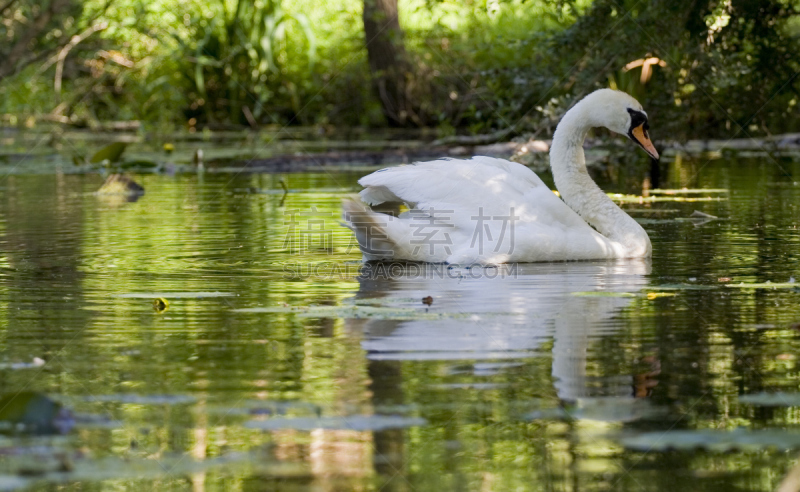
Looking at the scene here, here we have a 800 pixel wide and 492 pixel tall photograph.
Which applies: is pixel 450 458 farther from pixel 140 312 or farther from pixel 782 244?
pixel 782 244

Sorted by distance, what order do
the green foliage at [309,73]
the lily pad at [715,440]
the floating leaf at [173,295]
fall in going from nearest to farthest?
the lily pad at [715,440]
the floating leaf at [173,295]
the green foliage at [309,73]

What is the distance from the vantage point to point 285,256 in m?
7.58

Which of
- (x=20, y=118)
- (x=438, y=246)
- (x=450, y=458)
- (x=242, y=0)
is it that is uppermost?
(x=242, y=0)

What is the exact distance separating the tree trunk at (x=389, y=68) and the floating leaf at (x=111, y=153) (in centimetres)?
679

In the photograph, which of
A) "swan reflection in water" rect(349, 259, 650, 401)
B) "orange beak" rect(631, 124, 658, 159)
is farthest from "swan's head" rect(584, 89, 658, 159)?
"swan reflection in water" rect(349, 259, 650, 401)

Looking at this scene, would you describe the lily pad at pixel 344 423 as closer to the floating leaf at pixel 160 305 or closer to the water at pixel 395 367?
the water at pixel 395 367

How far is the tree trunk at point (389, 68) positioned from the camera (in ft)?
68.0

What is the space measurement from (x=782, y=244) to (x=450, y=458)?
15.9ft

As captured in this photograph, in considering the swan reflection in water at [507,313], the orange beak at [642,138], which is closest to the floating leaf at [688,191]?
the orange beak at [642,138]

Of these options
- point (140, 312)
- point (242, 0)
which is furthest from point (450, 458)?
point (242, 0)

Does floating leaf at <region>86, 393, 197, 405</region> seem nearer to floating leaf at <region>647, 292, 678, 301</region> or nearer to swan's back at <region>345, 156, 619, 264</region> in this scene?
floating leaf at <region>647, 292, 678, 301</region>

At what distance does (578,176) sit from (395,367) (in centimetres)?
370

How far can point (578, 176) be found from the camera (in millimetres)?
7836

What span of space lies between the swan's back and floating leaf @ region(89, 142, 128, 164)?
7.43 metres
